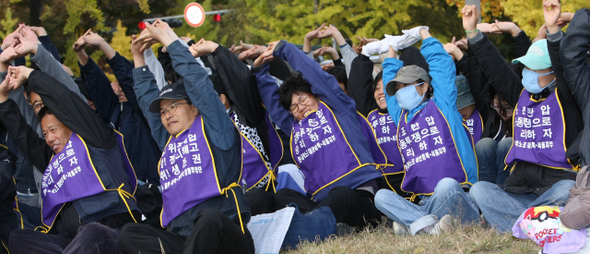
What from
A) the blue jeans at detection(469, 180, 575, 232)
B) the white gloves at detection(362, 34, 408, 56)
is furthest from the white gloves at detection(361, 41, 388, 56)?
the blue jeans at detection(469, 180, 575, 232)

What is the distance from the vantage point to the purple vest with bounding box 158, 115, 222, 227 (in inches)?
193

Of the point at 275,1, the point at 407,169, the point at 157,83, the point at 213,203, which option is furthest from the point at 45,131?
the point at 275,1

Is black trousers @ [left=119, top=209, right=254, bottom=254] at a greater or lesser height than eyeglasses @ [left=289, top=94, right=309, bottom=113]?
lesser

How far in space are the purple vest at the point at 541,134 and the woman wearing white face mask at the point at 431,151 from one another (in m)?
0.47

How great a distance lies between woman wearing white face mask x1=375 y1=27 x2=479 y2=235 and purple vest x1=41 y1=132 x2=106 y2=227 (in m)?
2.31

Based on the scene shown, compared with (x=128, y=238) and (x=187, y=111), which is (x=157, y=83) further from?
(x=128, y=238)

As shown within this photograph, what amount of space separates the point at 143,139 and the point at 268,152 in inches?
58.8

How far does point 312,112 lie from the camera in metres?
6.22

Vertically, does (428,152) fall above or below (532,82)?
below

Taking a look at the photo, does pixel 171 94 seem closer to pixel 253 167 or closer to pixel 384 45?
pixel 253 167

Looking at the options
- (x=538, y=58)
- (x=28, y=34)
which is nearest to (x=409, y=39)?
(x=538, y=58)

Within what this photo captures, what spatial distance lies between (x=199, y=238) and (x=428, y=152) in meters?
2.19

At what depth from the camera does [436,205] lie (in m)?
5.43

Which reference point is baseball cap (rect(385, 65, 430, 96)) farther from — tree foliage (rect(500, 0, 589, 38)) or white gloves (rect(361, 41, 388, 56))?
tree foliage (rect(500, 0, 589, 38))
